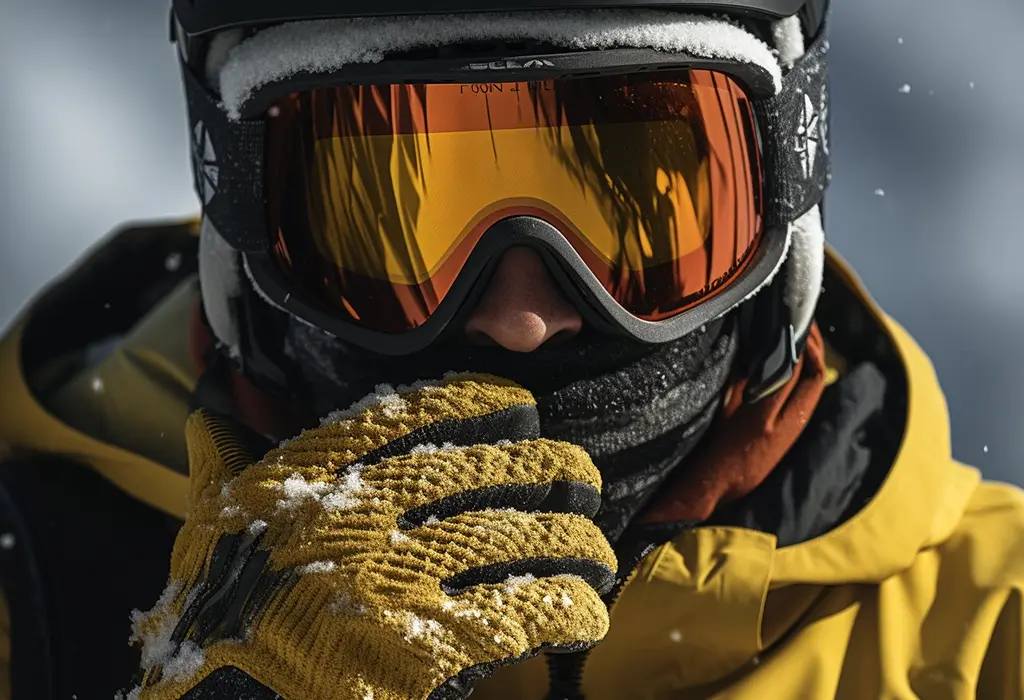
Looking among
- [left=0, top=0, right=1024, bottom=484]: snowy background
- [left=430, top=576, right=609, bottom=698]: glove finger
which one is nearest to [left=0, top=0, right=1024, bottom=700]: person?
[left=430, top=576, right=609, bottom=698]: glove finger

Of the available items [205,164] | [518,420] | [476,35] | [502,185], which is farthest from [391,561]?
[205,164]

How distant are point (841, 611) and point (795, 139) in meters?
0.73

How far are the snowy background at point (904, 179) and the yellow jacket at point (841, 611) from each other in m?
1.73

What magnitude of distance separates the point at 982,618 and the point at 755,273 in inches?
24.4

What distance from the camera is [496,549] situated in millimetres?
1320

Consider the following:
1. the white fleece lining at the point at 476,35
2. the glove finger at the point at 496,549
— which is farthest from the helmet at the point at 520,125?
the glove finger at the point at 496,549

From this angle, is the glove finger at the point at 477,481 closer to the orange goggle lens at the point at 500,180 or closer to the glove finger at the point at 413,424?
the glove finger at the point at 413,424

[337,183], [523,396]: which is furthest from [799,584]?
[337,183]

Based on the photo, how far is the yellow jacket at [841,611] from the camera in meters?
1.67

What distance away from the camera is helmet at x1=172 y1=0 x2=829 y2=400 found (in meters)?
1.51

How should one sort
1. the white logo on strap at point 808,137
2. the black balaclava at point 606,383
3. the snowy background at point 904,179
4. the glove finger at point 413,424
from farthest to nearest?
the snowy background at point 904,179, the white logo on strap at point 808,137, the black balaclava at point 606,383, the glove finger at point 413,424

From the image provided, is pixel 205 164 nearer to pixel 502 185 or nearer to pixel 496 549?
pixel 502 185

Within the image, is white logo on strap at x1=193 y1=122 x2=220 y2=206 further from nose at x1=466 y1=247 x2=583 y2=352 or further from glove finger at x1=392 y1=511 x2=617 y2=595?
glove finger at x1=392 y1=511 x2=617 y2=595

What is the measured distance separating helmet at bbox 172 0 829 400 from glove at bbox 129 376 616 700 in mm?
232
